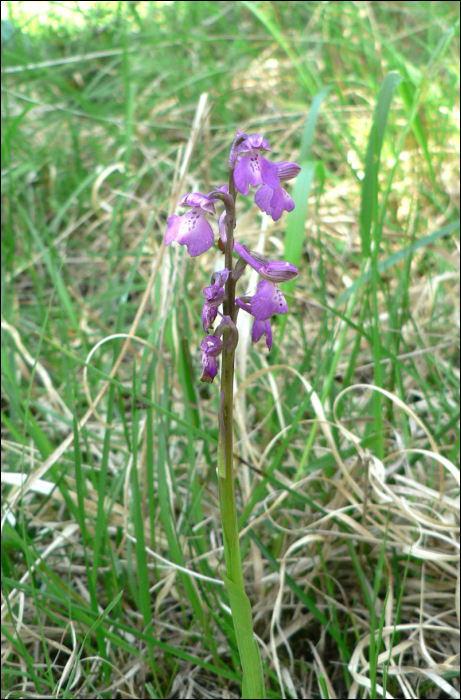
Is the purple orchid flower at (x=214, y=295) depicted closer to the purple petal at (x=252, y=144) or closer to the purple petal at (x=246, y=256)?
the purple petal at (x=246, y=256)

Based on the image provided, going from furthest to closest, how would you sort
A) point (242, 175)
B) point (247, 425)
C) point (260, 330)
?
point (247, 425), point (260, 330), point (242, 175)

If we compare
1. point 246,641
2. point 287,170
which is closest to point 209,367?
point 287,170

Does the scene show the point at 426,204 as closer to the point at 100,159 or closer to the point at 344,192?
the point at 344,192

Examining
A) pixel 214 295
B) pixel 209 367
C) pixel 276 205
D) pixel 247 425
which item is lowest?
pixel 247 425

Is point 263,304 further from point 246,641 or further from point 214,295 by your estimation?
point 246,641

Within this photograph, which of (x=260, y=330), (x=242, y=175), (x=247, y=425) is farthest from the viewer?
(x=247, y=425)

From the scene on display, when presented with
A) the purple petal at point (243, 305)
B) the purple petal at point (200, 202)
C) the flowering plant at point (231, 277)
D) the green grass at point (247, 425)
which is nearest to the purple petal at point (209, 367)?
the flowering plant at point (231, 277)

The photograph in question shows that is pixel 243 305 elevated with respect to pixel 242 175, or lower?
lower

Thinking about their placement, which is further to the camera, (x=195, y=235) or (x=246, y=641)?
(x=246, y=641)
